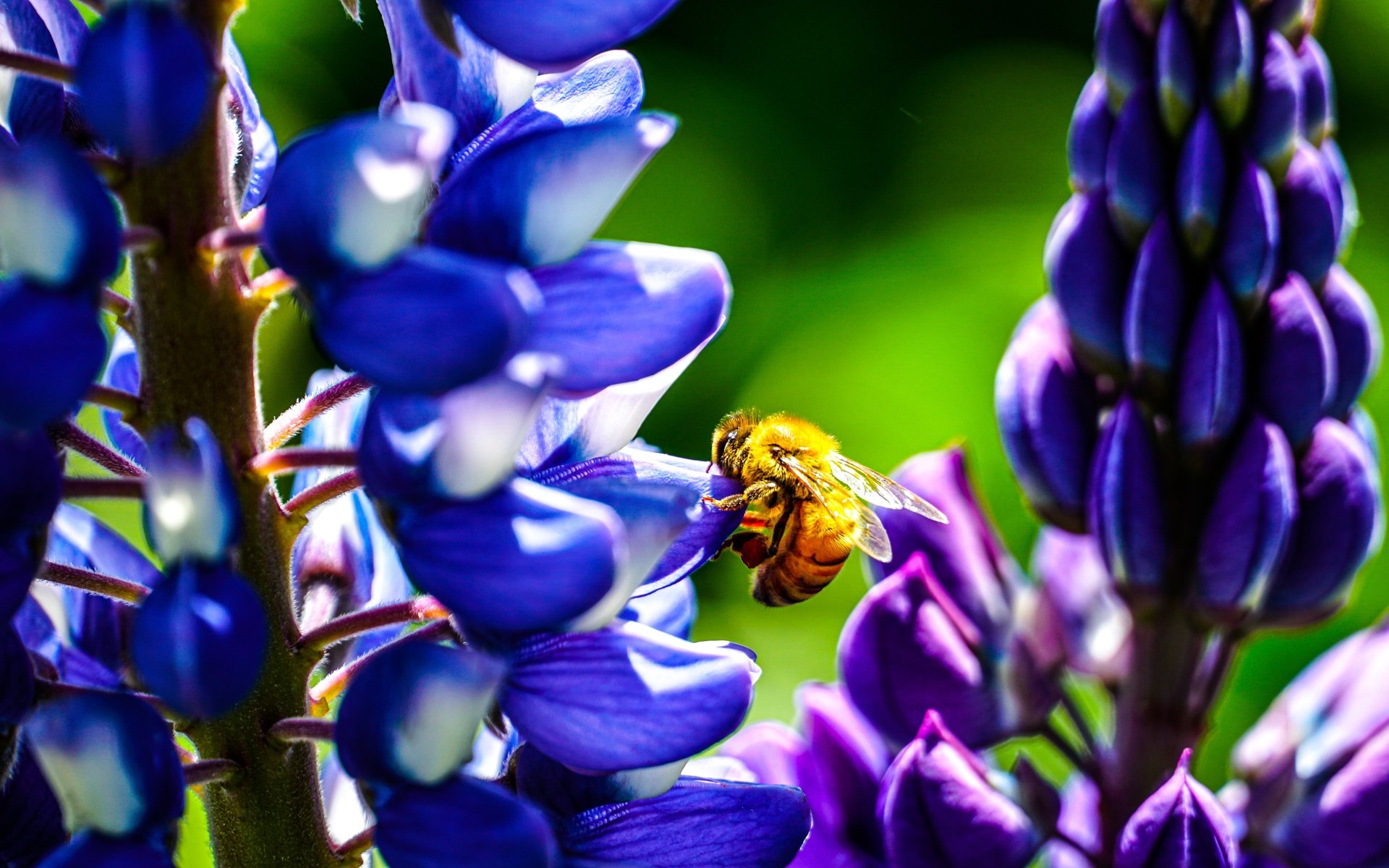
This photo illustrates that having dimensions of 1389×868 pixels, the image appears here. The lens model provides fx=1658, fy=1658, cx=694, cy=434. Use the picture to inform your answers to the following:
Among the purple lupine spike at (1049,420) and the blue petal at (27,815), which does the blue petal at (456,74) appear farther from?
the purple lupine spike at (1049,420)

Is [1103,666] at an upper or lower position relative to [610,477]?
lower

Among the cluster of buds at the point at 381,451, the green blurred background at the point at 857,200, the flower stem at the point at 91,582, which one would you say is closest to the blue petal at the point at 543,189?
the cluster of buds at the point at 381,451

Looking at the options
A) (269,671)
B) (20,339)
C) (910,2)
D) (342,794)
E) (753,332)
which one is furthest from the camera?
(910,2)

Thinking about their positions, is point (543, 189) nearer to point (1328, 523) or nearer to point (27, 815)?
point (27, 815)

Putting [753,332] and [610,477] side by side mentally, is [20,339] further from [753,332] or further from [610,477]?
[753,332]

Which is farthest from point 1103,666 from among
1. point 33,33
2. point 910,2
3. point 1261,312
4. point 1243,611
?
point 910,2

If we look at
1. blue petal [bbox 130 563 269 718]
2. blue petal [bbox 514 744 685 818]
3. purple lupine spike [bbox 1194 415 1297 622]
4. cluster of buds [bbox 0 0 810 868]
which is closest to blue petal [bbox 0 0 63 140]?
cluster of buds [bbox 0 0 810 868]

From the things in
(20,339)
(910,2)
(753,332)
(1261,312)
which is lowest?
(753,332)

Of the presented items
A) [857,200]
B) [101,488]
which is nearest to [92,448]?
[101,488]
